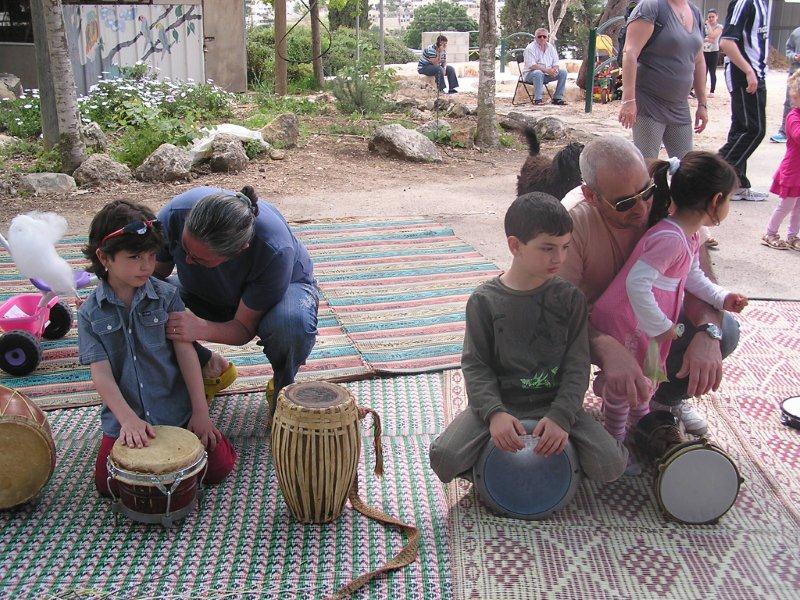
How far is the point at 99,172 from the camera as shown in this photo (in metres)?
7.52

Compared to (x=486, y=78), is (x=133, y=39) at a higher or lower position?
higher

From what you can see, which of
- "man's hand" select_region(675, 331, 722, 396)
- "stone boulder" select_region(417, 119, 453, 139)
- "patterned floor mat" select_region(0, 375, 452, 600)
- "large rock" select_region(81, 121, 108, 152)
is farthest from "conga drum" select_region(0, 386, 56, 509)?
"stone boulder" select_region(417, 119, 453, 139)

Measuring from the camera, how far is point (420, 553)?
2633 millimetres

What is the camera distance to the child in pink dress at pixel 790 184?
5.71 metres

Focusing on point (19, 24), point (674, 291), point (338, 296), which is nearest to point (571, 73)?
point (19, 24)

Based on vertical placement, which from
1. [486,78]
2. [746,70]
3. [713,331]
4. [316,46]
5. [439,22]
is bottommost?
[713,331]

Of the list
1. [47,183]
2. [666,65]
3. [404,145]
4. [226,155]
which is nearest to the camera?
[666,65]

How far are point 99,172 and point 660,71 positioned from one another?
4.84 m

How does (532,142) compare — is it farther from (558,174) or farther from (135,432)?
(135,432)

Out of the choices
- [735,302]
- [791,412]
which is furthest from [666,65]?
[735,302]

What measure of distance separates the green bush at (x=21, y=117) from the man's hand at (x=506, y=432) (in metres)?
8.11

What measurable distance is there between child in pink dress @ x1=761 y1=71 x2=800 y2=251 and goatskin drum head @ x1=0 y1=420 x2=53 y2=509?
16.4ft

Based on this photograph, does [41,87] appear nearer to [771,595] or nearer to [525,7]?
[771,595]

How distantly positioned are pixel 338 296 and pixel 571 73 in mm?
16514
